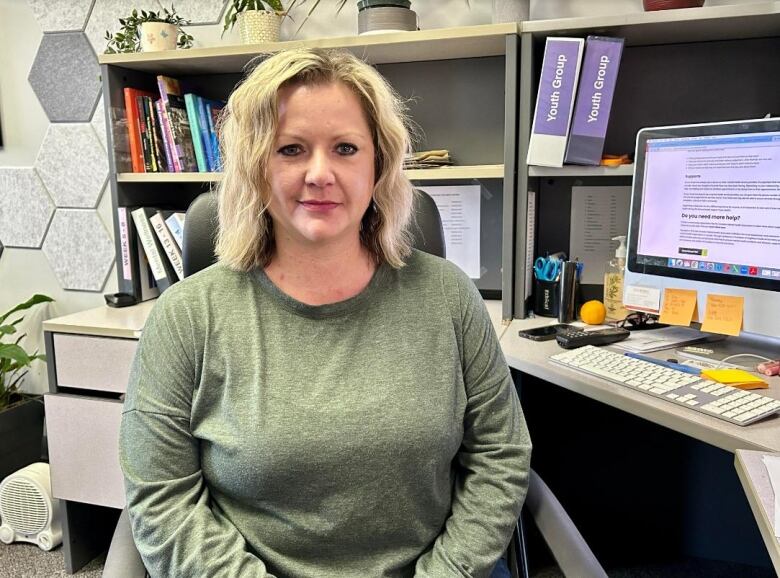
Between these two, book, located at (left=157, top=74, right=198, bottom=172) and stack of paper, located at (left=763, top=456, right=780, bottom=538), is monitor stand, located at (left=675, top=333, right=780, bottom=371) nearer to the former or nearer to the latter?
stack of paper, located at (left=763, top=456, right=780, bottom=538)

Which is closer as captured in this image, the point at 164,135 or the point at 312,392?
the point at 312,392

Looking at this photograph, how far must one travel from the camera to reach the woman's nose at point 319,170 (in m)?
0.96

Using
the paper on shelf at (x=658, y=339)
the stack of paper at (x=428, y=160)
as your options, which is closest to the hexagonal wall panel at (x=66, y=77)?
the stack of paper at (x=428, y=160)

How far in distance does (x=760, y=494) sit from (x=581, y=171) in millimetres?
931

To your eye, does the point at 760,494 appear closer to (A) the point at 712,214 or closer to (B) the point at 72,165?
(A) the point at 712,214

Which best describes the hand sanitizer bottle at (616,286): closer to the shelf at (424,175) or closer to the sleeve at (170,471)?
the shelf at (424,175)

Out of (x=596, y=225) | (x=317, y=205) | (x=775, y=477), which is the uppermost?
(x=317, y=205)

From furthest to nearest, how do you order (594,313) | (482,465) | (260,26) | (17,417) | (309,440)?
(17,417), (260,26), (594,313), (482,465), (309,440)

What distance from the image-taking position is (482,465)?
1.03m

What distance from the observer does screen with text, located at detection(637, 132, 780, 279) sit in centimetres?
124

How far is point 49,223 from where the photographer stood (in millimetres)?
2412

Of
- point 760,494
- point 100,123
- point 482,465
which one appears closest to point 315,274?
point 482,465

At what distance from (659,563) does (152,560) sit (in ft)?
4.86

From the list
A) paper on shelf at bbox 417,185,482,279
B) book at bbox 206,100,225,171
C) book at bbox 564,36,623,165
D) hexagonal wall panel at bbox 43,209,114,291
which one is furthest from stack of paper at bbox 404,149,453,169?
hexagonal wall panel at bbox 43,209,114,291
